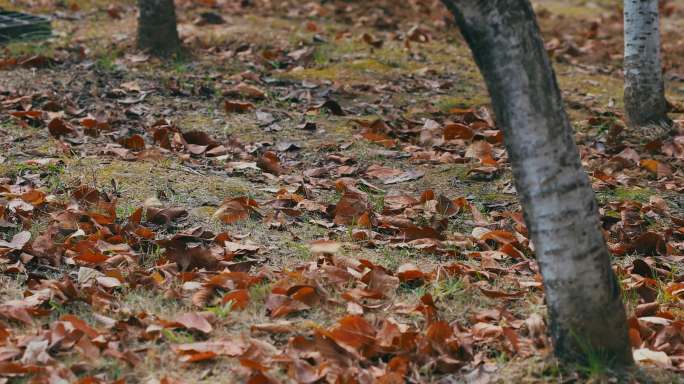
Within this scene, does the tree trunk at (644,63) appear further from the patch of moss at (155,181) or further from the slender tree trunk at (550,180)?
the slender tree trunk at (550,180)

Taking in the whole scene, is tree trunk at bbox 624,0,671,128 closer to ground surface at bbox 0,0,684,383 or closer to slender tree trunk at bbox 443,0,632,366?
ground surface at bbox 0,0,684,383

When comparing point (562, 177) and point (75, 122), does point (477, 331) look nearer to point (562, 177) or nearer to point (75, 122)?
point (562, 177)

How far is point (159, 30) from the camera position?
24.1 ft

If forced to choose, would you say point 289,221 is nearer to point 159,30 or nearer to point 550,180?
point 550,180

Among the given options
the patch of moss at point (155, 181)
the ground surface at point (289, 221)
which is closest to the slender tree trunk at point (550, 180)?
the ground surface at point (289, 221)

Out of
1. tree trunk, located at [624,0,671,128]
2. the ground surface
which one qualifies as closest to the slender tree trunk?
the ground surface

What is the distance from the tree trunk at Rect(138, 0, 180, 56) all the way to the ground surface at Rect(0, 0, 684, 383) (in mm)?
162

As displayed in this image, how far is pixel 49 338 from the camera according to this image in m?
2.97

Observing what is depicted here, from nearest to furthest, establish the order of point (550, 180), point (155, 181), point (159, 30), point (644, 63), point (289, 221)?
point (550, 180)
point (289, 221)
point (155, 181)
point (644, 63)
point (159, 30)

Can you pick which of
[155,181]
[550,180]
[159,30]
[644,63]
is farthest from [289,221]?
[159,30]

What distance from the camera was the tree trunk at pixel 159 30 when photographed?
7.29m

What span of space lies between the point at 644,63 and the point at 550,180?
3677 millimetres

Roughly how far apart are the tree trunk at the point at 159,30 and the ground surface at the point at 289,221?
16 cm

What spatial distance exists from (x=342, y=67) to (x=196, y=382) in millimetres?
4716
